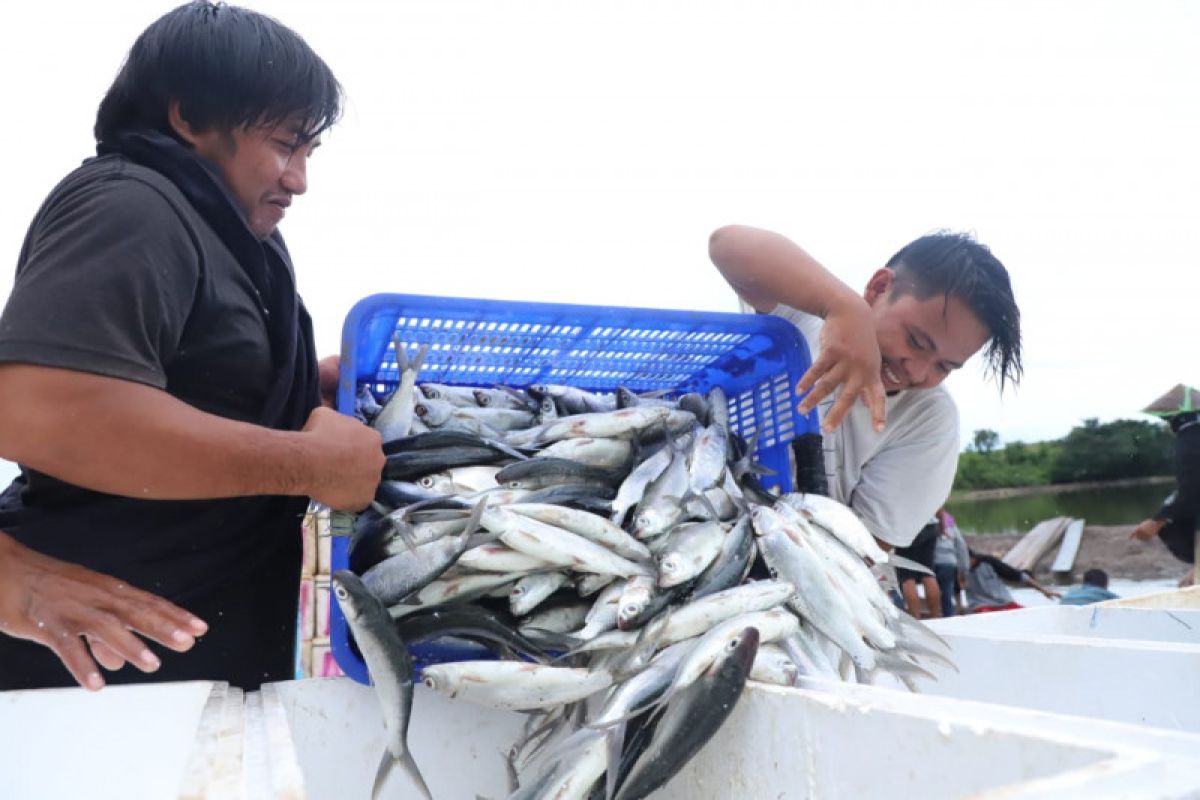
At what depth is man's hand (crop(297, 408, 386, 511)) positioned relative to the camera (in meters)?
1.84

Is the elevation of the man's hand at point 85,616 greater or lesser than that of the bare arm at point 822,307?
lesser

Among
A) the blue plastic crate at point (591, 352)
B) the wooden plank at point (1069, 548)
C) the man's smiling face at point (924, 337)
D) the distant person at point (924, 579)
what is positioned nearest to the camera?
the blue plastic crate at point (591, 352)

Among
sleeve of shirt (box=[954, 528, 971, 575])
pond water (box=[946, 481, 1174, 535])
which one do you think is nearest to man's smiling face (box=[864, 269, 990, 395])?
sleeve of shirt (box=[954, 528, 971, 575])

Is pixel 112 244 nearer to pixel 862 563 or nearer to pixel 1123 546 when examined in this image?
pixel 862 563

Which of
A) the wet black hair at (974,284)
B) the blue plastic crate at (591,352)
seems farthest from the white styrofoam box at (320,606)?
the wet black hair at (974,284)

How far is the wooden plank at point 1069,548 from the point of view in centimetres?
1488

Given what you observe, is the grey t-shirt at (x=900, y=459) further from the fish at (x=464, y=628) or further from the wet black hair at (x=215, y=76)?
the wet black hair at (x=215, y=76)

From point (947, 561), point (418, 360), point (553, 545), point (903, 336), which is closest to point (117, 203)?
point (418, 360)

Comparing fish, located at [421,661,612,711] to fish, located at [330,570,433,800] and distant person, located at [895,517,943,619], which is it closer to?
fish, located at [330,570,433,800]

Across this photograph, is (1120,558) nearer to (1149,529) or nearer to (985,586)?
(985,586)

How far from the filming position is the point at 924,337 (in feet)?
9.35

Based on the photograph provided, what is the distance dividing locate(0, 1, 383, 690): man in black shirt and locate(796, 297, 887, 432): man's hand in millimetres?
1234

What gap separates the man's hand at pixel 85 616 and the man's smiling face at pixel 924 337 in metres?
2.16

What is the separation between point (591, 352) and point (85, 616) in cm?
157
